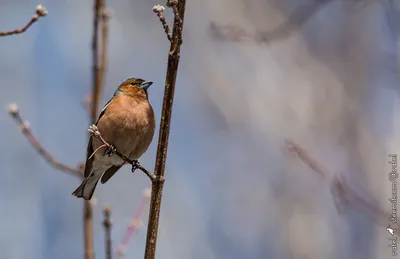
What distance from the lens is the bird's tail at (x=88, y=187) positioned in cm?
508

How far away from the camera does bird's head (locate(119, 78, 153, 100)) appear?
5571mm

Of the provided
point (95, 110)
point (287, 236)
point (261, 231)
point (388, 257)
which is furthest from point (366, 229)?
point (95, 110)

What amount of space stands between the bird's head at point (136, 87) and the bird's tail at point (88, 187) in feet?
2.48

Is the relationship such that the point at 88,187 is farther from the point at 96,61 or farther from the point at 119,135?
the point at 96,61

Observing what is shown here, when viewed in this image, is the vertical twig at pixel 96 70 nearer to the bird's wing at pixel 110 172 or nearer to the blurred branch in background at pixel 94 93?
the blurred branch in background at pixel 94 93

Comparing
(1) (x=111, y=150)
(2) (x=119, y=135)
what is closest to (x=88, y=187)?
(2) (x=119, y=135)

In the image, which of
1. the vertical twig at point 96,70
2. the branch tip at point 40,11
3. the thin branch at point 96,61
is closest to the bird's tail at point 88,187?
the vertical twig at point 96,70

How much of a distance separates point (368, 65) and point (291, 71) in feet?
4.80

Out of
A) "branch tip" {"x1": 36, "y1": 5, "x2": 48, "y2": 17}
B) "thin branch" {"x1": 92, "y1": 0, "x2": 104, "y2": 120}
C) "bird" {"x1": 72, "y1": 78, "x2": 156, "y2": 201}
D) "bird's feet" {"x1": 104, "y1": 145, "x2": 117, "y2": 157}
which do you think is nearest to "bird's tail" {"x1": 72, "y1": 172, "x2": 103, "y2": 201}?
"bird" {"x1": 72, "y1": 78, "x2": 156, "y2": 201}

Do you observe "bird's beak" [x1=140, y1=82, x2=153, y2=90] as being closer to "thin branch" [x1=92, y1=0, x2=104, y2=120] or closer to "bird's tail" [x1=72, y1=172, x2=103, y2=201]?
"bird's tail" [x1=72, y1=172, x2=103, y2=201]

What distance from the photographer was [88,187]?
17.3ft

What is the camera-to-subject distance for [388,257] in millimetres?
5695

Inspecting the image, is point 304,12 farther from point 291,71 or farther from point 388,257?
point 291,71

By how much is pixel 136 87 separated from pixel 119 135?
0.72 meters
